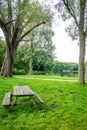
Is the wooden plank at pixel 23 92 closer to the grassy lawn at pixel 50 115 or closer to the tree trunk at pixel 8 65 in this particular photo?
the grassy lawn at pixel 50 115

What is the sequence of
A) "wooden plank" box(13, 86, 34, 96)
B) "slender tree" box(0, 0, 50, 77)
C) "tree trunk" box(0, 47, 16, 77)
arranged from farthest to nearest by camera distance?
"tree trunk" box(0, 47, 16, 77)
"slender tree" box(0, 0, 50, 77)
"wooden plank" box(13, 86, 34, 96)

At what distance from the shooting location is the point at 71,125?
6.16 m

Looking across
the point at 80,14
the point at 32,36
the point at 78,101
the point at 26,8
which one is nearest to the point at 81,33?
the point at 80,14

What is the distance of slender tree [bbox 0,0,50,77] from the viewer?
14.9m

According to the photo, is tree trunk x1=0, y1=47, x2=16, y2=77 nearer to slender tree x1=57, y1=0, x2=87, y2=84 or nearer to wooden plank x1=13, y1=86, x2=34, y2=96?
slender tree x1=57, y1=0, x2=87, y2=84

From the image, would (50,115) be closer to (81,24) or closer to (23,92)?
(23,92)

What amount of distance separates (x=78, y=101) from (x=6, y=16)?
31.9 ft

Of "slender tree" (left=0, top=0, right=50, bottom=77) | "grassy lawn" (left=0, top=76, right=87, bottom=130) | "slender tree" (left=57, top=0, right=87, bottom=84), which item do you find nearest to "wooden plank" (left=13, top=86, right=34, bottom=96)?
"grassy lawn" (left=0, top=76, right=87, bottom=130)

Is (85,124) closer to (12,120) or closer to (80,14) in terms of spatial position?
(12,120)

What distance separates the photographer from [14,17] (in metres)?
16.3

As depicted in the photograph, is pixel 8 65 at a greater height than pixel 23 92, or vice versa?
pixel 8 65

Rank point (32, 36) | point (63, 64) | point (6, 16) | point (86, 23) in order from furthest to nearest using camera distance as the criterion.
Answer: point (63, 64) < point (32, 36) < point (6, 16) < point (86, 23)

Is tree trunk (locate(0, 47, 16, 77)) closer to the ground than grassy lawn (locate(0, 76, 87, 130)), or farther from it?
farther from it

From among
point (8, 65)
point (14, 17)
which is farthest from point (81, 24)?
point (8, 65)
